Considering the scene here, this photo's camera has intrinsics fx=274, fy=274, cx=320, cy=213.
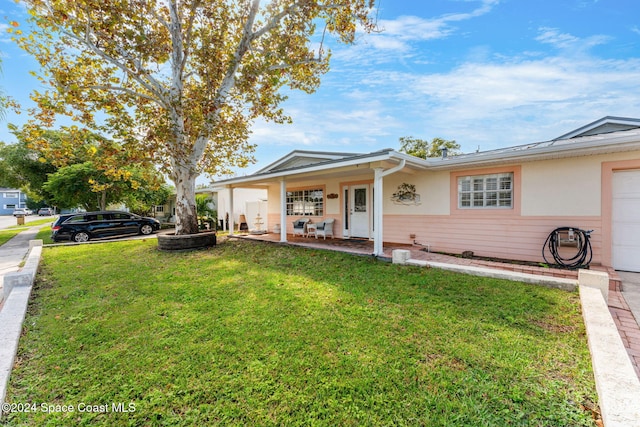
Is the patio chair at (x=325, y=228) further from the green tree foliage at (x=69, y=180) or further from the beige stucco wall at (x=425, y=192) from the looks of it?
the green tree foliage at (x=69, y=180)

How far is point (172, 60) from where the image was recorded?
8.41 meters

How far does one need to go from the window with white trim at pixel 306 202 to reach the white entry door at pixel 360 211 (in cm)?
153

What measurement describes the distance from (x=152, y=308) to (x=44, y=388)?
171 cm

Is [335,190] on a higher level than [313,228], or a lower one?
higher

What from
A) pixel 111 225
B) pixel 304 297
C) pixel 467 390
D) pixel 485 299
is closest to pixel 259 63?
pixel 304 297

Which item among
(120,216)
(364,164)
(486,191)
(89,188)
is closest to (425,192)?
(486,191)

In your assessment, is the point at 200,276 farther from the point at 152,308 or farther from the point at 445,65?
the point at 445,65

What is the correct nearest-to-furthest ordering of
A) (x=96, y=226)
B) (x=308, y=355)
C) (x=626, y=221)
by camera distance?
(x=308, y=355), (x=626, y=221), (x=96, y=226)

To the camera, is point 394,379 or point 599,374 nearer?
point 599,374

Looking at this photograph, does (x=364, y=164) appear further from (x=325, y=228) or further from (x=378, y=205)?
(x=325, y=228)

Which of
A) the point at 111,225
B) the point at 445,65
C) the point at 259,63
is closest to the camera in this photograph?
the point at 259,63

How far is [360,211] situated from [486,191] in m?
4.06

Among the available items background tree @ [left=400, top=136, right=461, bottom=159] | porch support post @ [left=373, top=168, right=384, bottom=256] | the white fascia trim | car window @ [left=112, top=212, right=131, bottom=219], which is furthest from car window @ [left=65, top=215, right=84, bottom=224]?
background tree @ [left=400, top=136, right=461, bottom=159]

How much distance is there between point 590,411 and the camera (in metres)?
2.08
